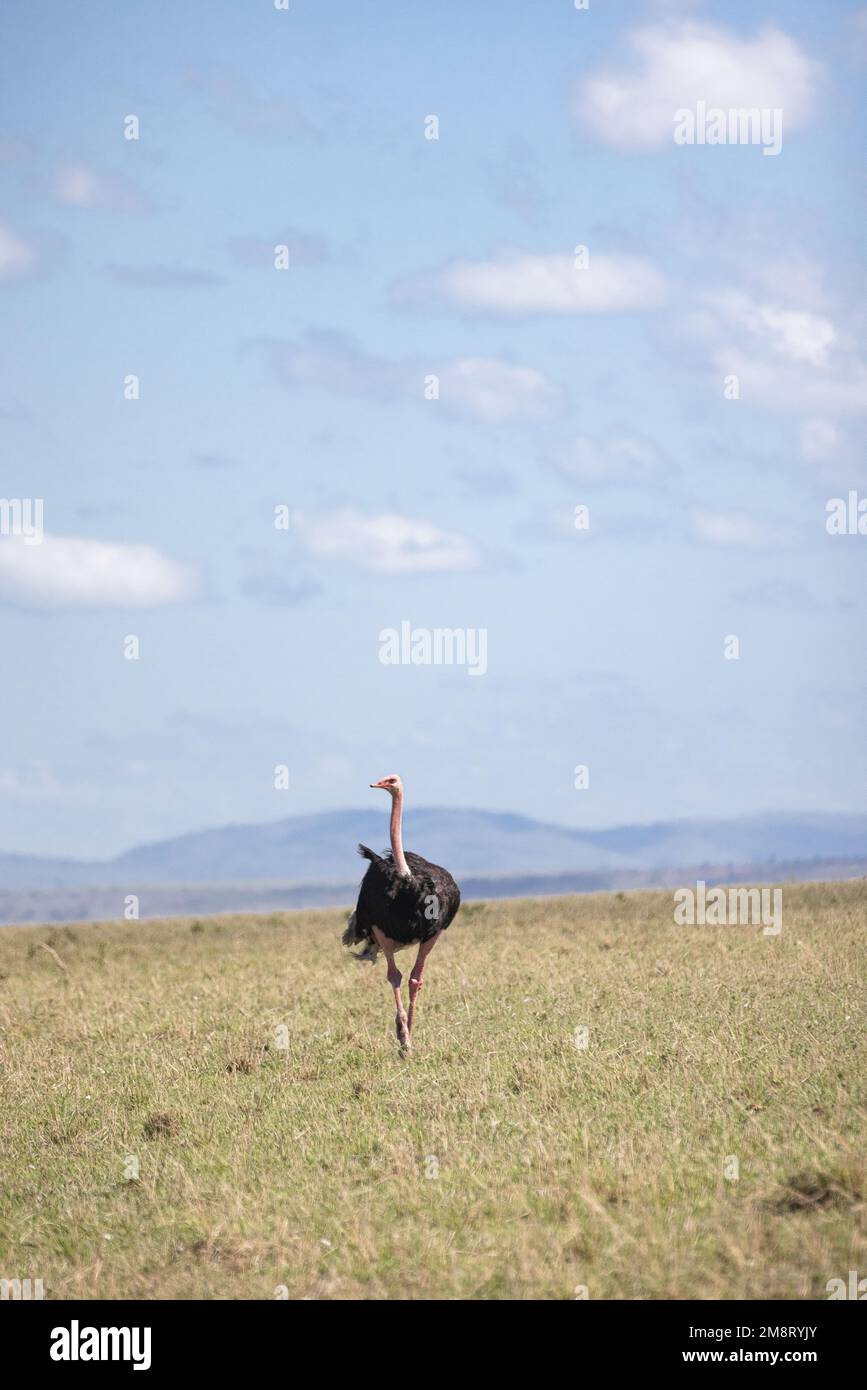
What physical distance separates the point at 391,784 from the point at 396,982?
2488 mm

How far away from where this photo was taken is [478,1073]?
14570mm

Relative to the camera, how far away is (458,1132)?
12336mm

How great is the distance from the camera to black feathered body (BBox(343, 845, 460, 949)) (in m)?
18.0

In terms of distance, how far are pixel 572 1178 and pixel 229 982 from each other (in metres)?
13.1

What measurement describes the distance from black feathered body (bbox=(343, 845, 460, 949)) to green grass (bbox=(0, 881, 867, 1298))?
1102mm

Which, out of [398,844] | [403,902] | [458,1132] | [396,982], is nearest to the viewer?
[458,1132]

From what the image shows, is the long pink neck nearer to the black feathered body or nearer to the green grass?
the black feathered body

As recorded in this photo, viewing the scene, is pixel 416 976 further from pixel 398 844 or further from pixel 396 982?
pixel 398 844

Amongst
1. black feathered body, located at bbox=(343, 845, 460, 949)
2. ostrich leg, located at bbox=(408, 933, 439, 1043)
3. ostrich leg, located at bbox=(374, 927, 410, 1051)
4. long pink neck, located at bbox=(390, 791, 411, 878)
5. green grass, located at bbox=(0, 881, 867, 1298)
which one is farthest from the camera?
black feathered body, located at bbox=(343, 845, 460, 949)

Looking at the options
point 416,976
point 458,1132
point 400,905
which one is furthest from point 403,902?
point 458,1132

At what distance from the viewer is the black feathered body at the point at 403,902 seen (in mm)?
18016

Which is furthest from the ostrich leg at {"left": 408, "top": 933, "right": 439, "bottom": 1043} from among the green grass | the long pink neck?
the long pink neck

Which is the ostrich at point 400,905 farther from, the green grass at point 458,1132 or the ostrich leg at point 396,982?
the green grass at point 458,1132
